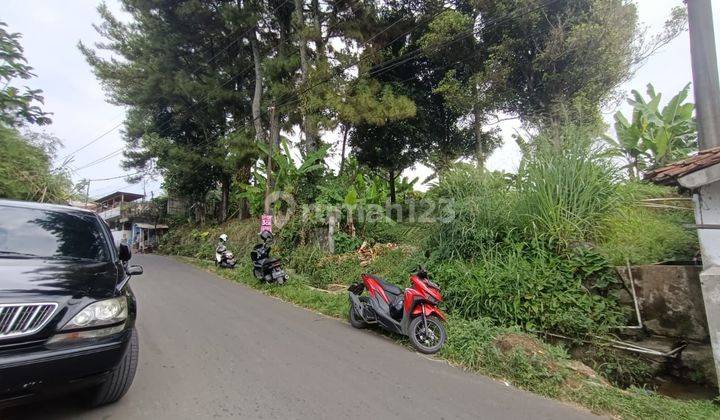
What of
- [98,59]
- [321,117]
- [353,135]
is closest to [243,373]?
[321,117]

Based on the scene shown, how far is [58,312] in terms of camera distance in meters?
2.72

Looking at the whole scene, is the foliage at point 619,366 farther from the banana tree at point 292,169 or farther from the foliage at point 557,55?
the banana tree at point 292,169

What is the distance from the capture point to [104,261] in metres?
3.70

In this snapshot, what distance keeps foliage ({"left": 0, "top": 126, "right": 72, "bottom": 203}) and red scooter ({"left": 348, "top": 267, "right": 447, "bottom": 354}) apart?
6.34 metres

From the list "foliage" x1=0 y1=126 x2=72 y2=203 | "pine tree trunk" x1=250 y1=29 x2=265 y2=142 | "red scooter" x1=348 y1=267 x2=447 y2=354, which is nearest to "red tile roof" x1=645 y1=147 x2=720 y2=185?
"red scooter" x1=348 y1=267 x2=447 y2=354

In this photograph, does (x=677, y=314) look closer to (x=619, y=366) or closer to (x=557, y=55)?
(x=619, y=366)

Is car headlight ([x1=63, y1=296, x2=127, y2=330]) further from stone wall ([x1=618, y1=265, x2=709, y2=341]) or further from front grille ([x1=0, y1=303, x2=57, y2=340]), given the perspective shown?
stone wall ([x1=618, y1=265, x2=709, y2=341])

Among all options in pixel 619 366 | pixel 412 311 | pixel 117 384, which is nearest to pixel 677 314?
pixel 619 366

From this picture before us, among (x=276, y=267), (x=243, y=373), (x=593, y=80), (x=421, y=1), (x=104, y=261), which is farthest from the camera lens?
(x=421, y=1)

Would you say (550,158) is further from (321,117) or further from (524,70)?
(321,117)

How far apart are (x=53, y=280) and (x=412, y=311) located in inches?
158

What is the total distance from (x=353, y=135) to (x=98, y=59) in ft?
49.7

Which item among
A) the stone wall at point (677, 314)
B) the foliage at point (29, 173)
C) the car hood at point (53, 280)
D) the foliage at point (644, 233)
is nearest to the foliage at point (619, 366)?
the stone wall at point (677, 314)

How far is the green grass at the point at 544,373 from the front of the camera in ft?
12.3
